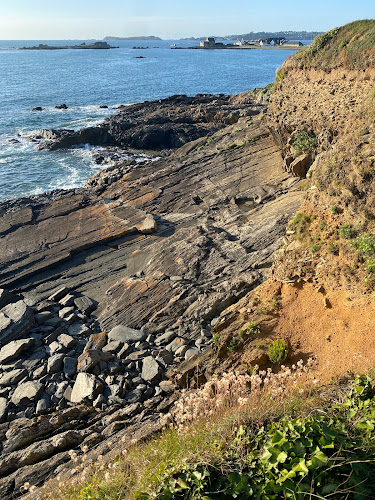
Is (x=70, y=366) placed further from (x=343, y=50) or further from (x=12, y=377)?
(x=343, y=50)

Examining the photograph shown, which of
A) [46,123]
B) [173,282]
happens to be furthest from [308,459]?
[46,123]

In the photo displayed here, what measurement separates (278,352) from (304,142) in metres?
14.2

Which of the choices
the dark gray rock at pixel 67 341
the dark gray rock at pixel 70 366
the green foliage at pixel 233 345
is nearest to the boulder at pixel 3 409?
the dark gray rock at pixel 70 366

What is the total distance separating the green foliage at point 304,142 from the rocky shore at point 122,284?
179 centimetres

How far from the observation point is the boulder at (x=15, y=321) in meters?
13.7

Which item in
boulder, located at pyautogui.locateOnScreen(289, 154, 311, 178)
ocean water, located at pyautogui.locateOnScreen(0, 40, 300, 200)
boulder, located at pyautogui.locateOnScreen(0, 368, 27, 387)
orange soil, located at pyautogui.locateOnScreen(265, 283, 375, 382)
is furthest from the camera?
ocean water, located at pyautogui.locateOnScreen(0, 40, 300, 200)

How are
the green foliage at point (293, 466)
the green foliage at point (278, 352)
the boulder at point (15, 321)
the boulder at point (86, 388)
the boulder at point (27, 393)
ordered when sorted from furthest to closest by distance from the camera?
the boulder at point (15, 321) < the boulder at point (27, 393) < the boulder at point (86, 388) < the green foliage at point (278, 352) < the green foliage at point (293, 466)

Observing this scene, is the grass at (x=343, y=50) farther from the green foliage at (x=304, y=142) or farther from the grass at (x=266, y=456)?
the grass at (x=266, y=456)

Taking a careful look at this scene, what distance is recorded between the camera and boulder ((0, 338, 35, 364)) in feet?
42.0

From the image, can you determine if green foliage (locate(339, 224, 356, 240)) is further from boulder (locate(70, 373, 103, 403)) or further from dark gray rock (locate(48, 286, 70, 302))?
dark gray rock (locate(48, 286, 70, 302))

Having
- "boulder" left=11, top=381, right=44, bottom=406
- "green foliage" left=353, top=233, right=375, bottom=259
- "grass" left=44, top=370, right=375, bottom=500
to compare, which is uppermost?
"green foliage" left=353, top=233, right=375, bottom=259

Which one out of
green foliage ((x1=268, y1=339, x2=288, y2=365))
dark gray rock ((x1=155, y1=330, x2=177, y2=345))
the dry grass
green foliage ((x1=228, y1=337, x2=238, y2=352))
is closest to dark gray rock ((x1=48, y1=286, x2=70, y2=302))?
dark gray rock ((x1=155, y1=330, x2=177, y2=345))

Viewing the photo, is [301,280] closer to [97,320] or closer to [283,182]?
[97,320]

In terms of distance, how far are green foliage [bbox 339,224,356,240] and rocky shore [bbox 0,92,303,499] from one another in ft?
12.6
